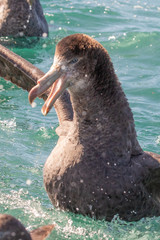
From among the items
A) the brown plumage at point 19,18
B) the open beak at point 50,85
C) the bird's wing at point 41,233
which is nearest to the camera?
the bird's wing at point 41,233

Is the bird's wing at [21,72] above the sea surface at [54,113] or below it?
above

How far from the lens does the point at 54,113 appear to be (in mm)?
8156

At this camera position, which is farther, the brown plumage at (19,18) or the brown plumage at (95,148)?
the brown plumage at (19,18)

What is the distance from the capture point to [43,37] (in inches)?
447

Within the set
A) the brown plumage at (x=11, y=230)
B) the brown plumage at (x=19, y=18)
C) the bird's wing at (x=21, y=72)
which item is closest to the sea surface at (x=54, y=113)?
the brown plumage at (x=19, y=18)

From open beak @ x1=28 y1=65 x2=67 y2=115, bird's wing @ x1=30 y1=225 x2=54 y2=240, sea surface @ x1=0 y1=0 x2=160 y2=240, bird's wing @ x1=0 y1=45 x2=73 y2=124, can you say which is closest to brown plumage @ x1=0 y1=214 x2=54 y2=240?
bird's wing @ x1=30 y1=225 x2=54 y2=240

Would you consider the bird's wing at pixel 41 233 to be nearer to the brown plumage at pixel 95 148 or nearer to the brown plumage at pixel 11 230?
the brown plumage at pixel 11 230

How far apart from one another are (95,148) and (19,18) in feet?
22.0

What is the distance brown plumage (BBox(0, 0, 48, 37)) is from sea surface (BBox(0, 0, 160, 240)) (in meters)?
0.16

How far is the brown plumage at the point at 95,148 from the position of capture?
457cm

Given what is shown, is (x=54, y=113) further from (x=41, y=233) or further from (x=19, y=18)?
(x=41, y=233)

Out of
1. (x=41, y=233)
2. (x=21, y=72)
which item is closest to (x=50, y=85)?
(x=41, y=233)

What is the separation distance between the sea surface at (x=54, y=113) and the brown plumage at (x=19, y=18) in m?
0.16

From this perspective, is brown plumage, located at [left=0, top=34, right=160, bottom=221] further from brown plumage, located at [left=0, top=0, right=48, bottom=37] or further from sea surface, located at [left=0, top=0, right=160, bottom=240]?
brown plumage, located at [left=0, top=0, right=48, bottom=37]
